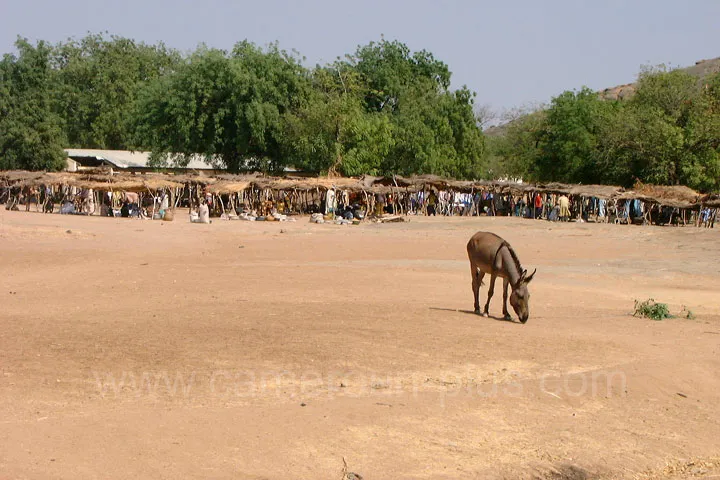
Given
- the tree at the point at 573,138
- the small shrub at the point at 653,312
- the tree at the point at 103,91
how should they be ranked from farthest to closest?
the tree at the point at 103,91 < the tree at the point at 573,138 < the small shrub at the point at 653,312

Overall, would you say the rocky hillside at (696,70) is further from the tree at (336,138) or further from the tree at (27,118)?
the tree at (27,118)

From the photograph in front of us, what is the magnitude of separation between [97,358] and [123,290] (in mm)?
6338

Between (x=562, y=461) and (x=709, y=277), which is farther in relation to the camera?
(x=709, y=277)

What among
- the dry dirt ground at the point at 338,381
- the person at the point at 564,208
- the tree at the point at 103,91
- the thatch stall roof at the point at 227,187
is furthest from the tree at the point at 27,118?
the dry dirt ground at the point at 338,381

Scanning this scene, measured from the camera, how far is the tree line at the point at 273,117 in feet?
177

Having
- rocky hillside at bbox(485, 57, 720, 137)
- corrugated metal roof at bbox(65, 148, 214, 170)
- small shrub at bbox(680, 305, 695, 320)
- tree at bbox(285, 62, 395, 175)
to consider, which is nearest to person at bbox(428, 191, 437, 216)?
tree at bbox(285, 62, 395, 175)

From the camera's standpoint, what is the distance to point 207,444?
6.94 m

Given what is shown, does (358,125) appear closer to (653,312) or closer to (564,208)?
(564,208)

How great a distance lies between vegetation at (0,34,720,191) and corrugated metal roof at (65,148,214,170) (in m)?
2.53

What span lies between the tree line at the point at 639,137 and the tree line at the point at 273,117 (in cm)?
730

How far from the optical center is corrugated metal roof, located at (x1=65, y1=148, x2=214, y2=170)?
6494 cm

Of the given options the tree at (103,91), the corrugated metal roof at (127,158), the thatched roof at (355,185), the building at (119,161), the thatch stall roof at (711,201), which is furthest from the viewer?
the tree at (103,91)

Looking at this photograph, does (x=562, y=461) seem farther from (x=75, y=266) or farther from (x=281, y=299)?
(x=75, y=266)

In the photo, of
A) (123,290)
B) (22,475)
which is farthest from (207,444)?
(123,290)
